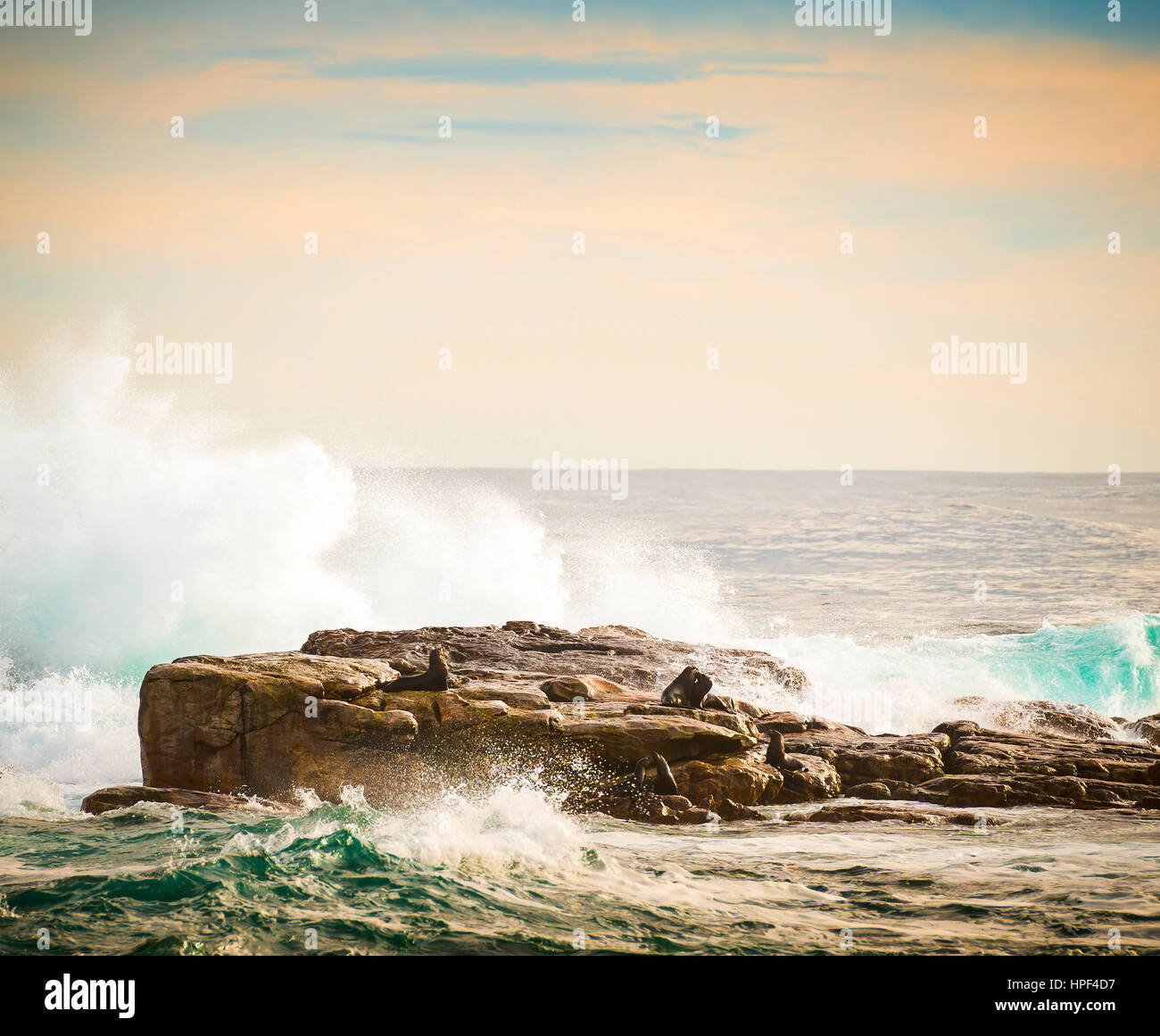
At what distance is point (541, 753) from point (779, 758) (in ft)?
11.0

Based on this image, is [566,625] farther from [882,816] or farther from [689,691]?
[882,816]

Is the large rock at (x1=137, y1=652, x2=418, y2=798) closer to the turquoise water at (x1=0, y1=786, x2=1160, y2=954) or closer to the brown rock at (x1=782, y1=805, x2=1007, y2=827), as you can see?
the turquoise water at (x1=0, y1=786, x2=1160, y2=954)

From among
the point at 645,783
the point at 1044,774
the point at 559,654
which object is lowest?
the point at 1044,774

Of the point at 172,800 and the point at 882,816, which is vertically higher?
the point at 172,800

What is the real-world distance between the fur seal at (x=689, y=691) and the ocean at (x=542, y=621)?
2.35 metres

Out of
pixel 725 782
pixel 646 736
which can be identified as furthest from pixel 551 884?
pixel 725 782

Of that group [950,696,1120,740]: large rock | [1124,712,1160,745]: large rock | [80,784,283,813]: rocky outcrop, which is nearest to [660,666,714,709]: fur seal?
[80,784,283,813]: rocky outcrop

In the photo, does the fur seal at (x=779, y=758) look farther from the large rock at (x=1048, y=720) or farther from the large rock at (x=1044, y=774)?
the large rock at (x=1048, y=720)

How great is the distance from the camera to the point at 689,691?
535 inches

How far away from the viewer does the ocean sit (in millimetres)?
8203

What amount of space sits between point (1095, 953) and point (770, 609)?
25.8m

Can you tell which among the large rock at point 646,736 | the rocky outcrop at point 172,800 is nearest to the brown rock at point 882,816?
the large rock at point 646,736

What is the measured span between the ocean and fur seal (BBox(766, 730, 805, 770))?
145 cm

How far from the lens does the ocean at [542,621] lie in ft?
26.9
